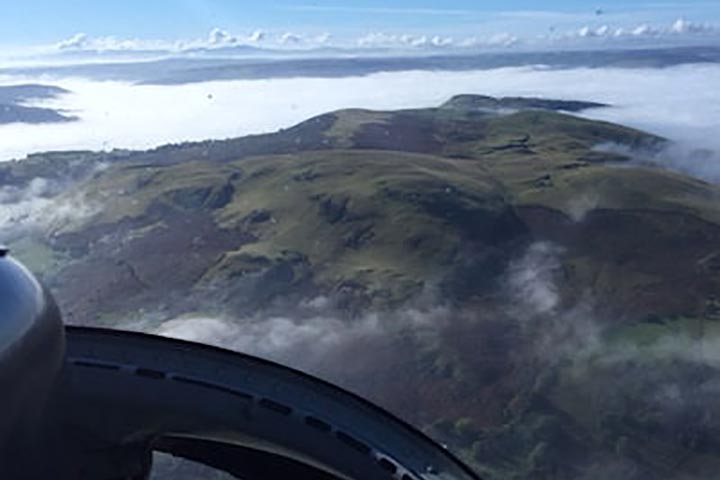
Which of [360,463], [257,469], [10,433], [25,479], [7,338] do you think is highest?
[7,338]

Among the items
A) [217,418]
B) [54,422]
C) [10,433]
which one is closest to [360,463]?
[217,418]

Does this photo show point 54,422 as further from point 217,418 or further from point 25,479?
point 217,418

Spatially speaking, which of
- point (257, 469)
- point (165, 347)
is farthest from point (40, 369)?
point (257, 469)

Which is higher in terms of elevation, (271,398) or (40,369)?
(40,369)

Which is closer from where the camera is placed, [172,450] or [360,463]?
[360,463]

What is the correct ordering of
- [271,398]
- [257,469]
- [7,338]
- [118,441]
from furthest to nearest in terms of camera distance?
[257,469]
[271,398]
[118,441]
[7,338]

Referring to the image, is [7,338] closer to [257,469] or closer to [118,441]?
[118,441]

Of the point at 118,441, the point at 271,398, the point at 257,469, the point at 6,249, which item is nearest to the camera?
the point at 6,249
